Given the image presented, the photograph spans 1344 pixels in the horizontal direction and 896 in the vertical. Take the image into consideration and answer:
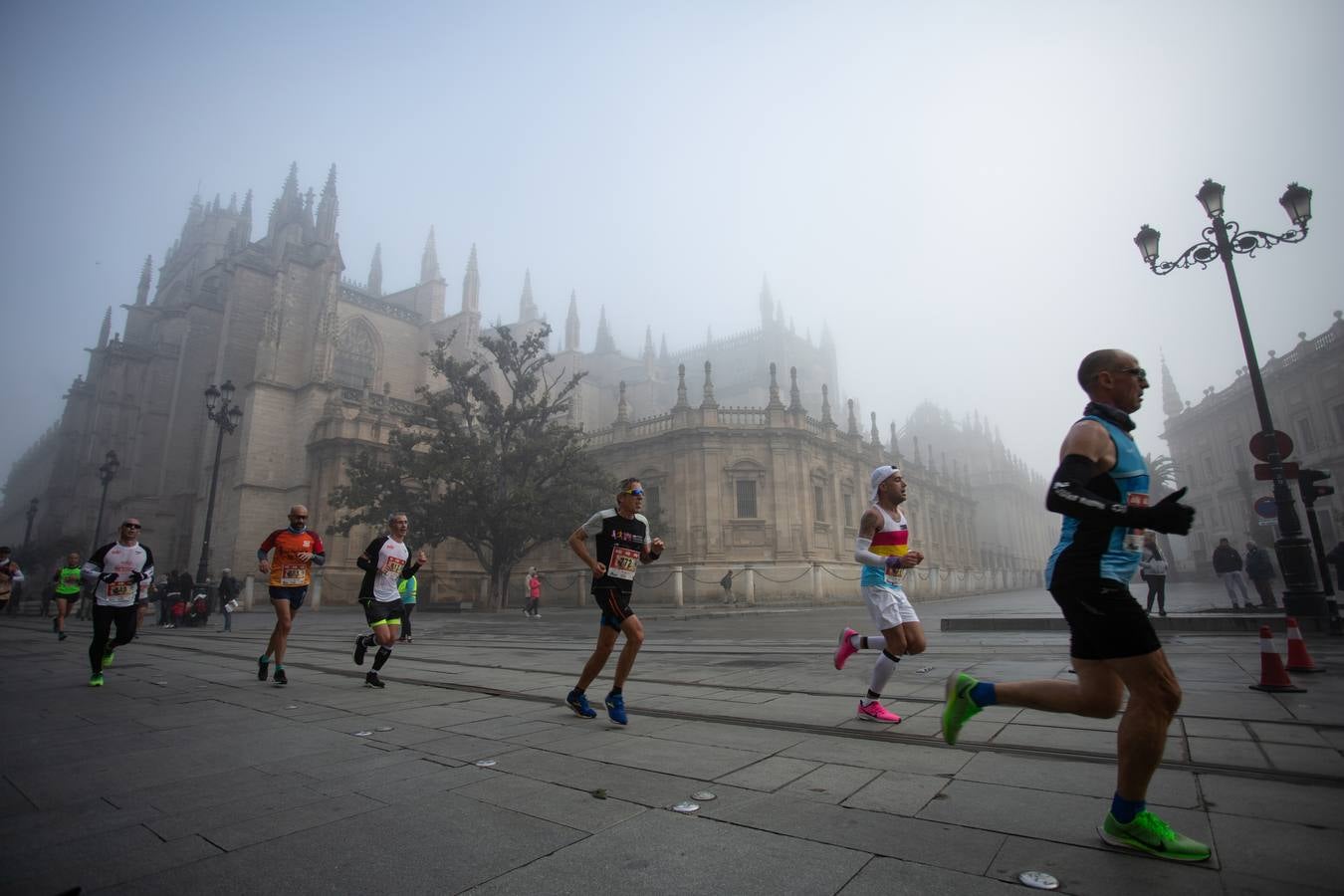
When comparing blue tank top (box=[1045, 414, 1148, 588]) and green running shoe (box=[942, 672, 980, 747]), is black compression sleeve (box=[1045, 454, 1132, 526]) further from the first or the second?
green running shoe (box=[942, 672, 980, 747])

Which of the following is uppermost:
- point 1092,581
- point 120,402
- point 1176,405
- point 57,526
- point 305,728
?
point 1176,405

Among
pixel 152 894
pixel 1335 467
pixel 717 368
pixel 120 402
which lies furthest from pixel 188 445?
pixel 1335 467

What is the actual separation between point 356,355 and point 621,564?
42.8 m

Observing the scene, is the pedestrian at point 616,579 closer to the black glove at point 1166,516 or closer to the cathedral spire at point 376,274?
the black glove at point 1166,516

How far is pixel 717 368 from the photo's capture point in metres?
82.1

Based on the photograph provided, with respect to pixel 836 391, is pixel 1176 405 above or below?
below

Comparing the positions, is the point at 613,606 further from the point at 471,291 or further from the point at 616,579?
the point at 471,291

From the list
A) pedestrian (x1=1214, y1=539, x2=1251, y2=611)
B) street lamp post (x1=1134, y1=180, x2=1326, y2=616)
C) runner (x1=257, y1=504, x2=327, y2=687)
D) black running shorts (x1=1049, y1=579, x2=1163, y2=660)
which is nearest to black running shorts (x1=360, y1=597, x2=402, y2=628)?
runner (x1=257, y1=504, x2=327, y2=687)

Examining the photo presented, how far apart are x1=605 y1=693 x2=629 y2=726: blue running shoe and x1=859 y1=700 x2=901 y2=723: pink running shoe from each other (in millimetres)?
1556

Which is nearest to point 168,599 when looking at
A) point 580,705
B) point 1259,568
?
point 580,705

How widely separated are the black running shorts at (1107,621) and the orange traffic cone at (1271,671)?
367 cm

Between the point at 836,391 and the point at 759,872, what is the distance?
8479 centimetres

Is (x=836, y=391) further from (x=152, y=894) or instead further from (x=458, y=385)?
(x=152, y=894)

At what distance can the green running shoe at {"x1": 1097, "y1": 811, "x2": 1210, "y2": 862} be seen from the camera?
207cm
